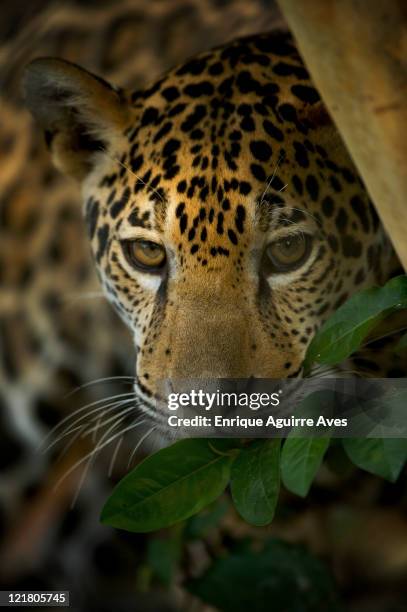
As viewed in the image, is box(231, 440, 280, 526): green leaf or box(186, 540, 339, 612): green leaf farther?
box(186, 540, 339, 612): green leaf

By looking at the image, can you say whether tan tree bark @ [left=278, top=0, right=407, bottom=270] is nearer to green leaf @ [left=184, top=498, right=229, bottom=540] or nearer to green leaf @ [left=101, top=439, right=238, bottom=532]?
green leaf @ [left=101, top=439, right=238, bottom=532]

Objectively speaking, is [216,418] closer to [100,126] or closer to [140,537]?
[100,126]

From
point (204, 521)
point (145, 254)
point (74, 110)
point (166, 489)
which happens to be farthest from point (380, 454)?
point (74, 110)

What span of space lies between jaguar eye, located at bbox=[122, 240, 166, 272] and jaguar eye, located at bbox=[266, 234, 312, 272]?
1.08 feet

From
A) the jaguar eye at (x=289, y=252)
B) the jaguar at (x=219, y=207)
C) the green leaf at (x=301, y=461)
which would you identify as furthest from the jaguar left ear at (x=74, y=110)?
the green leaf at (x=301, y=461)

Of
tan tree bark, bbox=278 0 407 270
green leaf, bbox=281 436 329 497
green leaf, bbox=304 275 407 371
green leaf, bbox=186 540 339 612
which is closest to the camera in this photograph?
tan tree bark, bbox=278 0 407 270

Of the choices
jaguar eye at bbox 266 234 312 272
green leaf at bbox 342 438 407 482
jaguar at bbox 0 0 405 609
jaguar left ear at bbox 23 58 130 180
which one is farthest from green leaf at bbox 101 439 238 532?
jaguar left ear at bbox 23 58 130 180

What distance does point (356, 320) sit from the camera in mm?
2338

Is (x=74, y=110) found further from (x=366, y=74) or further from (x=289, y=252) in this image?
(x=366, y=74)

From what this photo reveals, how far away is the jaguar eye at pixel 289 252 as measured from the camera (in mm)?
2871

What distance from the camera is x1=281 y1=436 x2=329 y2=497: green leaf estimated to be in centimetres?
220

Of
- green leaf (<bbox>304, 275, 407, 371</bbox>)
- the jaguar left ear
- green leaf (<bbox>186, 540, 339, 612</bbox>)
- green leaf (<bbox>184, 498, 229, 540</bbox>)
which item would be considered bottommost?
green leaf (<bbox>186, 540, 339, 612</bbox>)

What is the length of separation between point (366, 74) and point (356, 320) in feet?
2.01

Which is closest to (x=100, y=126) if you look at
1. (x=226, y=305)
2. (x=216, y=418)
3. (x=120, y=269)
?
(x=120, y=269)
